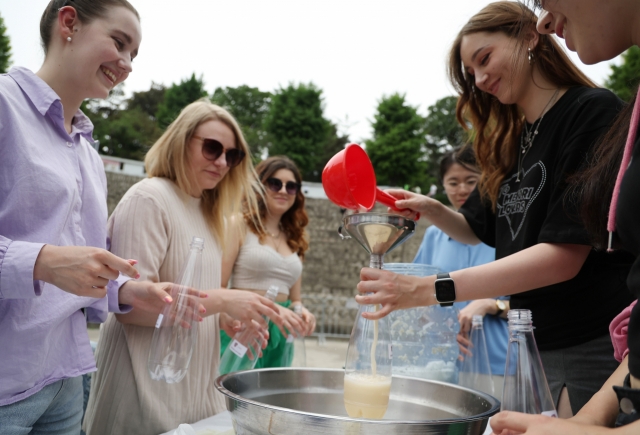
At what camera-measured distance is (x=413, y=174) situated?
1458 inches

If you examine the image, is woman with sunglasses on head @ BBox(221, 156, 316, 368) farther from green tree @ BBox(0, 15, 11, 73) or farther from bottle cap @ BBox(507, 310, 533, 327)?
green tree @ BBox(0, 15, 11, 73)

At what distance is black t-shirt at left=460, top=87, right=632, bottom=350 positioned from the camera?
60.4 inches

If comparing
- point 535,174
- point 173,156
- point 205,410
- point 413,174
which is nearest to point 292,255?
point 173,156

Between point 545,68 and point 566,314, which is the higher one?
point 545,68

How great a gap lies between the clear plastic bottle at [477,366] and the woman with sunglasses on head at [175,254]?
80 centimetres

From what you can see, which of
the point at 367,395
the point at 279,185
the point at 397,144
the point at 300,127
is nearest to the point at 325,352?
the point at 279,185

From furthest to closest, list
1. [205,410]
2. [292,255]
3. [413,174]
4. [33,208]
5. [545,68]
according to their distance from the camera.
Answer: [413,174] < [292,255] < [205,410] < [545,68] < [33,208]

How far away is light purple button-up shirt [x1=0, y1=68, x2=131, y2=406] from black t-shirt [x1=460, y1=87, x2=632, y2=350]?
4.11 ft

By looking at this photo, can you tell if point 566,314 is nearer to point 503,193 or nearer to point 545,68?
point 503,193

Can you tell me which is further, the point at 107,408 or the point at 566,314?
the point at 107,408

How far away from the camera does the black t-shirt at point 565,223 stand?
1533 mm

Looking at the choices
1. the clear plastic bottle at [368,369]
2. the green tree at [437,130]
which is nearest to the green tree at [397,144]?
the green tree at [437,130]

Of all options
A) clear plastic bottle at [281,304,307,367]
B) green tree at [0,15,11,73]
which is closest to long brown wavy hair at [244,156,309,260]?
clear plastic bottle at [281,304,307,367]

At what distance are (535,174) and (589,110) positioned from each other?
0.79ft
